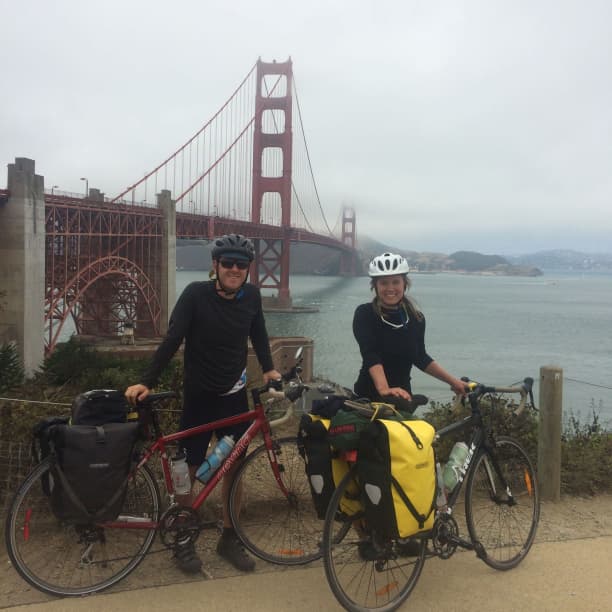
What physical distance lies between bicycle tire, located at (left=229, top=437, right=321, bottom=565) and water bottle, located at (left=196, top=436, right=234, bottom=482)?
0.11m

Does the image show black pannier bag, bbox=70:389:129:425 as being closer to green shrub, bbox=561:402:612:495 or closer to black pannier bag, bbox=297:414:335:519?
black pannier bag, bbox=297:414:335:519

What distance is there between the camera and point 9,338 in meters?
21.5

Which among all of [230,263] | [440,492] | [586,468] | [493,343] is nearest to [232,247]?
[230,263]

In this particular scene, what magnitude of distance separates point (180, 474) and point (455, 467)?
117 centimetres

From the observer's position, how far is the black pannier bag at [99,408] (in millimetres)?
2541

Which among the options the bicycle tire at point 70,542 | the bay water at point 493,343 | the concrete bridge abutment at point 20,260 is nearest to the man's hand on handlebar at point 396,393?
the bicycle tire at point 70,542

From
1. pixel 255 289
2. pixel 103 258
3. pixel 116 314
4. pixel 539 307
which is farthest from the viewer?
pixel 539 307

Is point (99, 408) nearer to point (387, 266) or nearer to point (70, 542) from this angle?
point (70, 542)

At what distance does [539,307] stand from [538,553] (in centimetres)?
7470

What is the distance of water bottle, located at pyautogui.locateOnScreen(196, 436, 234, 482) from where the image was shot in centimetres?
284

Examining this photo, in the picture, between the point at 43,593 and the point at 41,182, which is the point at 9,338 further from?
the point at 43,593

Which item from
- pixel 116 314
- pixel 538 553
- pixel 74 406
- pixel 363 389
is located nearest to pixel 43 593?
pixel 74 406

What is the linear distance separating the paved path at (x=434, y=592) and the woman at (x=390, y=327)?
0.79 m

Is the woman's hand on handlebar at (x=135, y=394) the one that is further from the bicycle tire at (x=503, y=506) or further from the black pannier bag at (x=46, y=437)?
the bicycle tire at (x=503, y=506)
